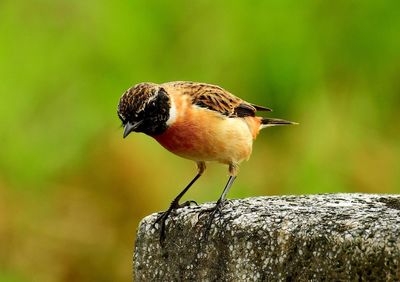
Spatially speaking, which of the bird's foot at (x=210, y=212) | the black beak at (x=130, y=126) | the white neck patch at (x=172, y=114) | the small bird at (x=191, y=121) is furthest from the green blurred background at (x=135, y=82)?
the bird's foot at (x=210, y=212)

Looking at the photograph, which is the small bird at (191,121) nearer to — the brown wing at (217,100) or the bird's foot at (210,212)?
the brown wing at (217,100)

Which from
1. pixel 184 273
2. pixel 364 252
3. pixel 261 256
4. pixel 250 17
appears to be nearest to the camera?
pixel 364 252

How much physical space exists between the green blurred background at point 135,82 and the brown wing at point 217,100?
0.51 meters

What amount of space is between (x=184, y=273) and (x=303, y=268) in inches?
20.2

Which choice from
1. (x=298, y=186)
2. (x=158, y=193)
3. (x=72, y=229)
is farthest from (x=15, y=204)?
(x=298, y=186)

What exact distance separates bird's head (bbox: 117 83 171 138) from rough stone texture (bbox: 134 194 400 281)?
651 mm

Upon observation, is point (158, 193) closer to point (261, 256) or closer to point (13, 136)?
point (13, 136)

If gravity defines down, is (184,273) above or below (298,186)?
below

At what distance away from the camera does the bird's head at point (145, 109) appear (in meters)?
4.47

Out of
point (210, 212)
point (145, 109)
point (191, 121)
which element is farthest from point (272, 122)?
point (210, 212)

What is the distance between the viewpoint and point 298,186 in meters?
5.54

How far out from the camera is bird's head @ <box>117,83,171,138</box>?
176 inches

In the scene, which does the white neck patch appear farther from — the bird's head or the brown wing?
the brown wing

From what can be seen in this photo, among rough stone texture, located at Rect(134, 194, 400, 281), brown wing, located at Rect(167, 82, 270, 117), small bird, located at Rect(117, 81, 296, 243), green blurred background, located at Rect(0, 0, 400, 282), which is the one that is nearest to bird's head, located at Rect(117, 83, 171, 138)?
small bird, located at Rect(117, 81, 296, 243)
